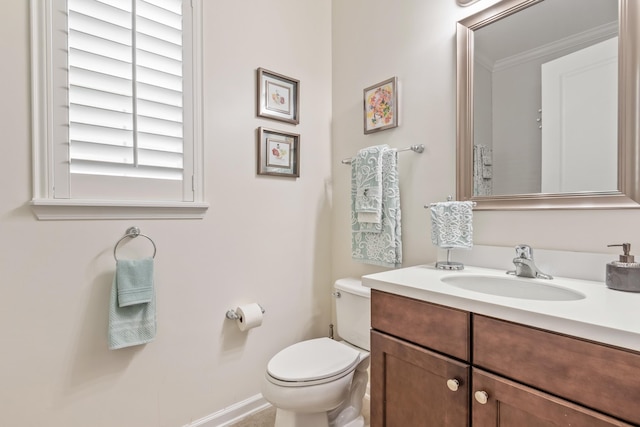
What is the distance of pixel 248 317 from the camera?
1524 mm

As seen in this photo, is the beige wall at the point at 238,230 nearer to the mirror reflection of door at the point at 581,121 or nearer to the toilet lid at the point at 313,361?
the mirror reflection of door at the point at 581,121

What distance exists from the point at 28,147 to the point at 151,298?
2.40 feet

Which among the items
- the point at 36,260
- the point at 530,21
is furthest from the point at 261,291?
the point at 530,21

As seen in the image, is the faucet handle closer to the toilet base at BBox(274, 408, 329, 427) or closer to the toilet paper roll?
the toilet base at BBox(274, 408, 329, 427)

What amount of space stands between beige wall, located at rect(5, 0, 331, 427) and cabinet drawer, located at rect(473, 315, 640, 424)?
1.19m

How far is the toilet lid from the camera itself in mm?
1237

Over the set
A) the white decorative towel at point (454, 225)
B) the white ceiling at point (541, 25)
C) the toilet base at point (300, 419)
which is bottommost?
the toilet base at point (300, 419)

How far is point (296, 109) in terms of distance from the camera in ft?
5.93

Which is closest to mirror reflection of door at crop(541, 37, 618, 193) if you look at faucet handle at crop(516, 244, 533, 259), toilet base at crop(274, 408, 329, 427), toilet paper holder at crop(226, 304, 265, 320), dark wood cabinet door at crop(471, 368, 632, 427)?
faucet handle at crop(516, 244, 533, 259)

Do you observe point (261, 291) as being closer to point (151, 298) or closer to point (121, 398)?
point (151, 298)

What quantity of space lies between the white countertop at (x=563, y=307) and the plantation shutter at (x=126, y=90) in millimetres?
1131

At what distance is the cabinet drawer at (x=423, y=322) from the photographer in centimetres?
83

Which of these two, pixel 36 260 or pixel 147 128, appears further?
pixel 147 128

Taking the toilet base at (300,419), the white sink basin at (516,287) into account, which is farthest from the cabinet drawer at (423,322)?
the toilet base at (300,419)
